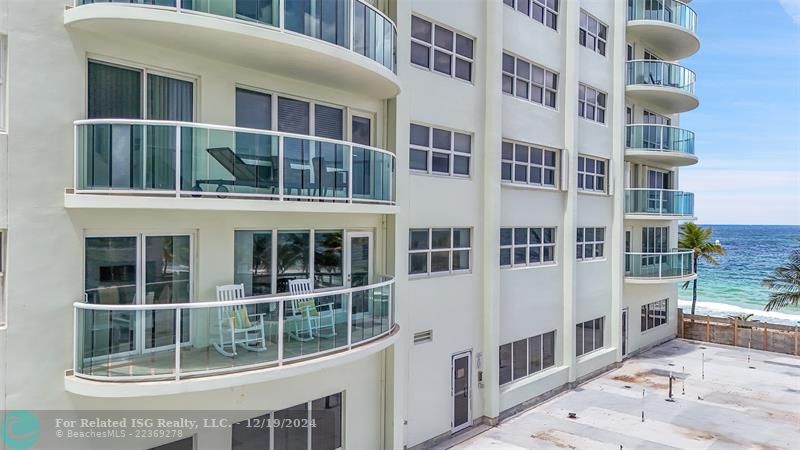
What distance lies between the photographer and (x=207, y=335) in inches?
323

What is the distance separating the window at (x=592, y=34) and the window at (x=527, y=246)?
7.40m

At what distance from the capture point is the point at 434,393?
13.9 meters

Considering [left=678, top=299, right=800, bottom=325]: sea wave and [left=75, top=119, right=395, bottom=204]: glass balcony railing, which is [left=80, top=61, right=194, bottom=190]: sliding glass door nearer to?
[left=75, top=119, right=395, bottom=204]: glass balcony railing

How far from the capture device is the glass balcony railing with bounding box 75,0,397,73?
317 inches

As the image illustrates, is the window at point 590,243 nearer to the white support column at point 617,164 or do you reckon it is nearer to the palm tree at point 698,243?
the white support column at point 617,164

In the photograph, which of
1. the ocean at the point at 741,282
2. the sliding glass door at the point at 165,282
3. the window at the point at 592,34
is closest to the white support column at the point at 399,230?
the sliding glass door at the point at 165,282

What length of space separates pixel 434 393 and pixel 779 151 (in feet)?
345

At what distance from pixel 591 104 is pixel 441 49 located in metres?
8.94

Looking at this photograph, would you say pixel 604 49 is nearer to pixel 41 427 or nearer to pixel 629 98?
pixel 629 98

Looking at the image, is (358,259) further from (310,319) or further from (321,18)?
(321,18)

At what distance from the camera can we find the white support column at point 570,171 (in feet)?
60.4

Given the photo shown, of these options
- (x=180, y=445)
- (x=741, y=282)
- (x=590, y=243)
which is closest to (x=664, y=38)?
(x=590, y=243)

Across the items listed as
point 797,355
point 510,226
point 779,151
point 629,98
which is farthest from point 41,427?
point 779,151

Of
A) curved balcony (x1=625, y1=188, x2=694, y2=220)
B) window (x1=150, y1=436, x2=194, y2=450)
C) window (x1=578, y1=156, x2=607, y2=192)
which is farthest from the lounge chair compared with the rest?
curved balcony (x1=625, y1=188, x2=694, y2=220)
